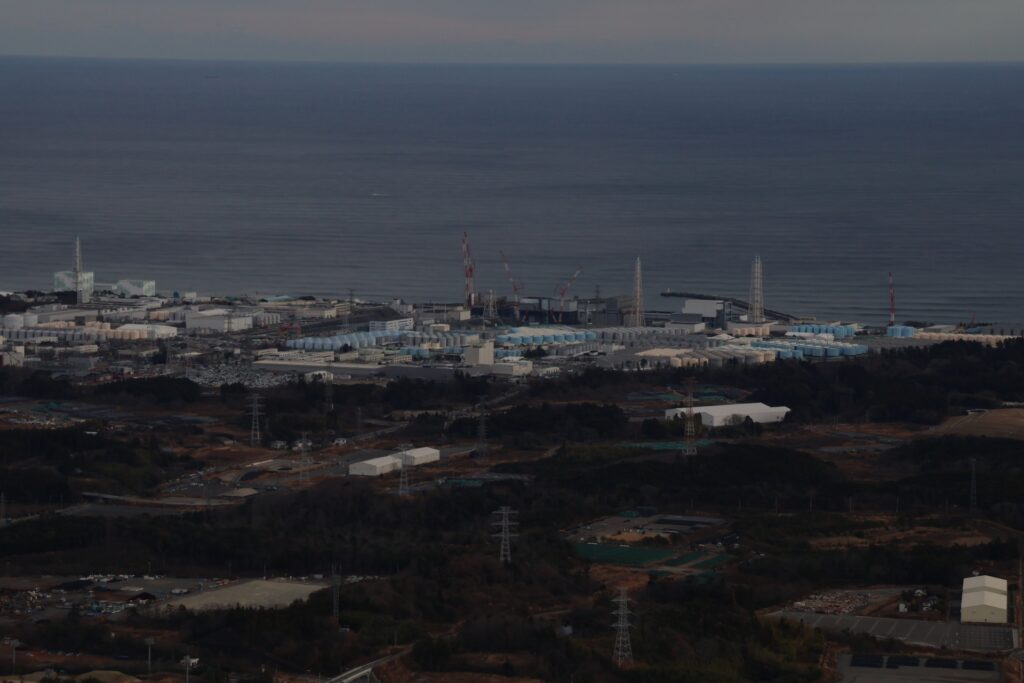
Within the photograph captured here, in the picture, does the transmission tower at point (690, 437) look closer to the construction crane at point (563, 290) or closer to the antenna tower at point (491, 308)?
the antenna tower at point (491, 308)

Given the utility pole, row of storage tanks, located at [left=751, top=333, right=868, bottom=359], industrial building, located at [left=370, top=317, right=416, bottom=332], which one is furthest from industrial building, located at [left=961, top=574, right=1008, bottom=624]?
industrial building, located at [left=370, top=317, right=416, bottom=332]

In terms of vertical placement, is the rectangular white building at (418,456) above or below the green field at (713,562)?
above

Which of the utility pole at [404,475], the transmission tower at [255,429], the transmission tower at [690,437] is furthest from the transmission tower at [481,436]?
the transmission tower at [255,429]

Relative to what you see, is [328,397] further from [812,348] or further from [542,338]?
[812,348]

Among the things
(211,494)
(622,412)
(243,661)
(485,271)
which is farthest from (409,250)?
(243,661)

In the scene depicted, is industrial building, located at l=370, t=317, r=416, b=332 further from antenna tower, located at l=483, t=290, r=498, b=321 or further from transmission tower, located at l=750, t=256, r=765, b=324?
transmission tower, located at l=750, t=256, r=765, b=324

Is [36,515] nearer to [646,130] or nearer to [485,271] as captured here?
[485,271]
